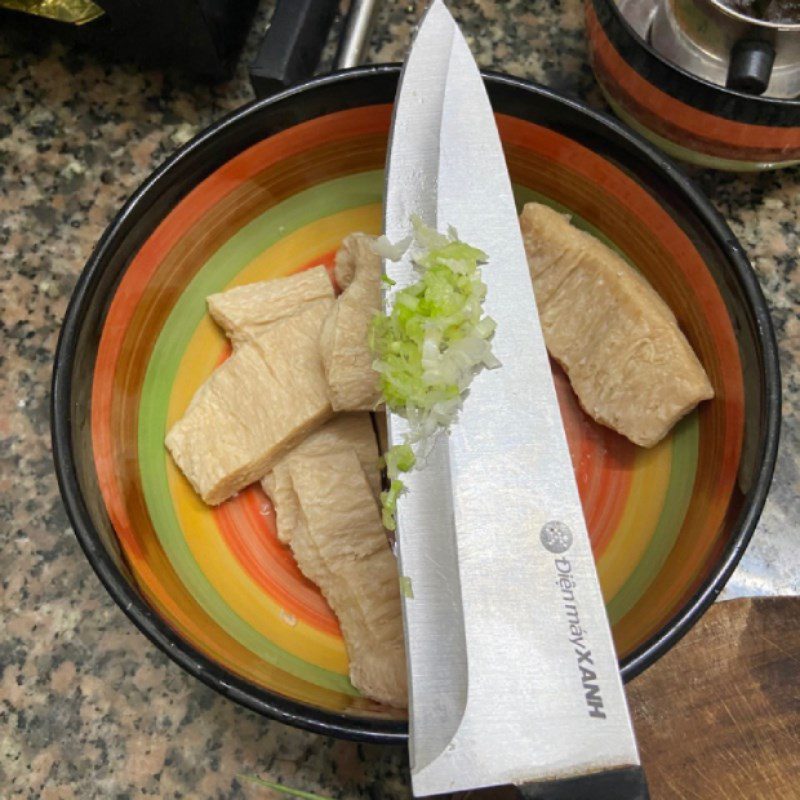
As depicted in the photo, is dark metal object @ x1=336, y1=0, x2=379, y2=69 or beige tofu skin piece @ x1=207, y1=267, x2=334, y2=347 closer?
beige tofu skin piece @ x1=207, y1=267, x2=334, y2=347

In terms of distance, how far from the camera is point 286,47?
1362 millimetres

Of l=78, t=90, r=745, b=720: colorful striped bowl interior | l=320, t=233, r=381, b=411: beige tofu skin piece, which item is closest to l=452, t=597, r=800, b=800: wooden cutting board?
l=78, t=90, r=745, b=720: colorful striped bowl interior

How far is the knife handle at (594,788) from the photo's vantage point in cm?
86

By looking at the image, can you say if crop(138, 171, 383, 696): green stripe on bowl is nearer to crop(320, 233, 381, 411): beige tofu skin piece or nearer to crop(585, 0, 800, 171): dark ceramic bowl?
crop(320, 233, 381, 411): beige tofu skin piece

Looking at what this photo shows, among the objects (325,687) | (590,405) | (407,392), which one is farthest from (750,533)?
(325,687)

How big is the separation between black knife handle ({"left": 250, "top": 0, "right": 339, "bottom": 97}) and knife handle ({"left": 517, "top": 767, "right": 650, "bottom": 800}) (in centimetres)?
106

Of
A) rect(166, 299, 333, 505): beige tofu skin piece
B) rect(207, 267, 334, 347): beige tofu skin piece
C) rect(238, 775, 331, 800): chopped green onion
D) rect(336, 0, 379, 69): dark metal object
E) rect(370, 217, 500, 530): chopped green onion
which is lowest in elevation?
rect(238, 775, 331, 800): chopped green onion

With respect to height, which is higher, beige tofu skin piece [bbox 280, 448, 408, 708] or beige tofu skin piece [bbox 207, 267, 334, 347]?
beige tofu skin piece [bbox 207, 267, 334, 347]

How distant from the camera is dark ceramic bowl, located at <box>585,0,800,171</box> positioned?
3.98ft

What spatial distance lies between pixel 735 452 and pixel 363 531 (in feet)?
1.74

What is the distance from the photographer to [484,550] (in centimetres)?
97

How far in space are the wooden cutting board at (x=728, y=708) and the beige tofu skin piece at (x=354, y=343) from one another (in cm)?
61

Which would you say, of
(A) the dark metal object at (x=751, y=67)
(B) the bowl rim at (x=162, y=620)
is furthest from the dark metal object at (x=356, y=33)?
(A) the dark metal object at (x=751, y=67)

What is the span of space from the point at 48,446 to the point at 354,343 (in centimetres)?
60
